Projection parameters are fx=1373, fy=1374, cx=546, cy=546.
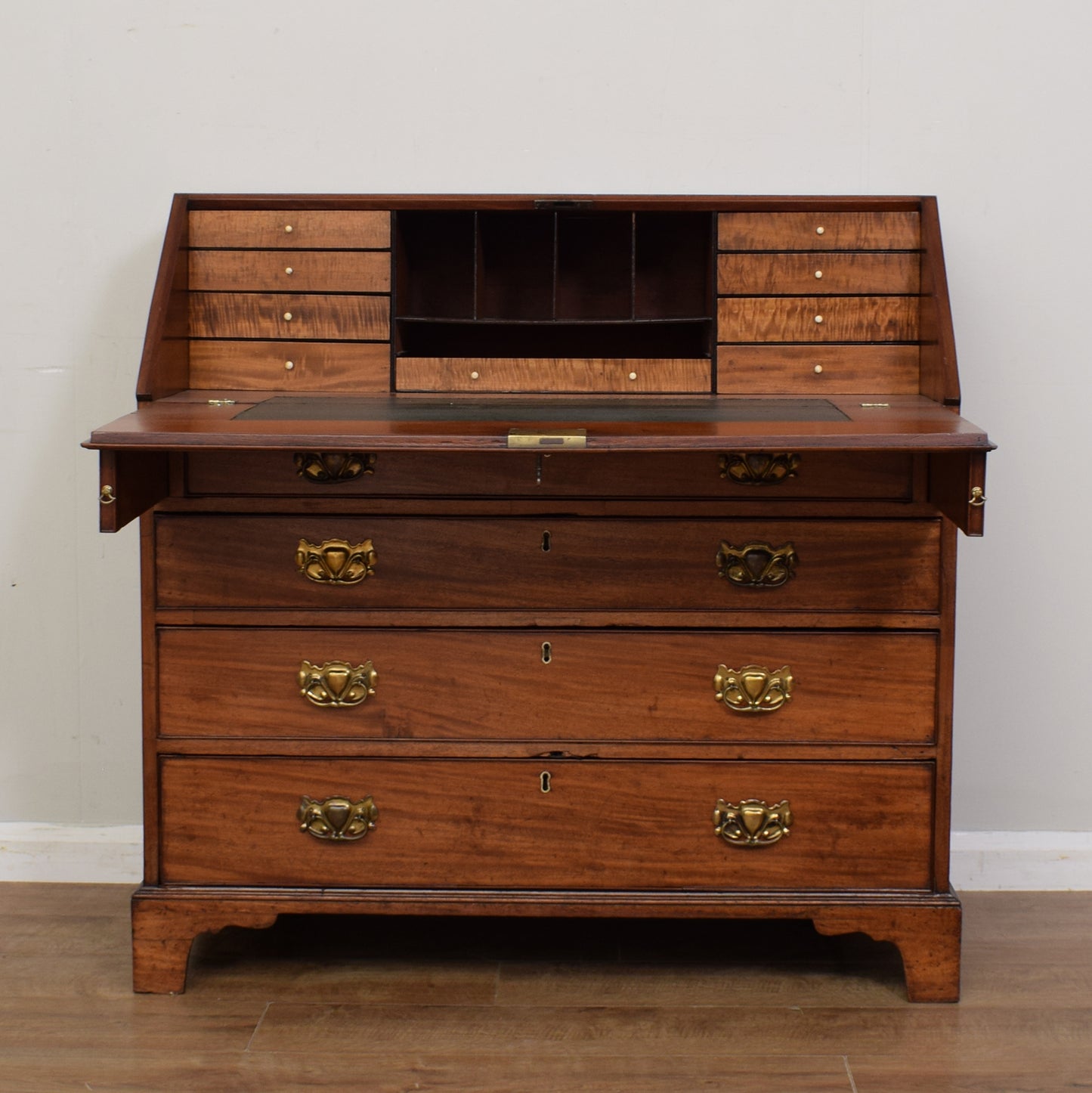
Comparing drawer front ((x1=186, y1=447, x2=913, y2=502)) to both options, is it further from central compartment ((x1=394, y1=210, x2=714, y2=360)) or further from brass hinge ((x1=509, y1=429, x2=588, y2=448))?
central compartment ((x1=394, y1=210, x2=714, y2=360))

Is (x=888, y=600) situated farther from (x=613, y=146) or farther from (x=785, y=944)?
(x=613, y=146)

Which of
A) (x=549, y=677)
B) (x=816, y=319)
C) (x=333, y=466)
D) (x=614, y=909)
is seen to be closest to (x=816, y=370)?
(x=816, y=319)

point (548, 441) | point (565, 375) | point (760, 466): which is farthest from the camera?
point (565, 375)

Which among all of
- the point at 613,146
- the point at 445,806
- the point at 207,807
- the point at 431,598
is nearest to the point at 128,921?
the point at 207,807

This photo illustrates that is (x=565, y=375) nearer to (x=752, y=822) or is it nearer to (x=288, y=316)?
(x=288, y=316)

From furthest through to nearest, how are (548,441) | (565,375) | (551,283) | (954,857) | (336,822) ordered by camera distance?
(954,857), (551,283), (565,375), (336,822), (548,441)

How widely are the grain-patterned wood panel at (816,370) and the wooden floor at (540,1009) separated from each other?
1.10m

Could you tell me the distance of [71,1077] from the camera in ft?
7.29

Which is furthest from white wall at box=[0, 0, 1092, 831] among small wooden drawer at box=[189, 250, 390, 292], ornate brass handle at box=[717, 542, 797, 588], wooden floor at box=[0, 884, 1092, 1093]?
wooden floor at box=[0, 884, 1092, 1093]

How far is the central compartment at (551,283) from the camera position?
2.80 m

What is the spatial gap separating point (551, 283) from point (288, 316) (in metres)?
0.54

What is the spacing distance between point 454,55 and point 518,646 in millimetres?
1275

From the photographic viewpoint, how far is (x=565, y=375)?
106 inches

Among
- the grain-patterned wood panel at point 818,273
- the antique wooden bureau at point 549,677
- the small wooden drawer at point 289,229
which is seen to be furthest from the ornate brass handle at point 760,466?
the small wooden drawer at point 289,229
